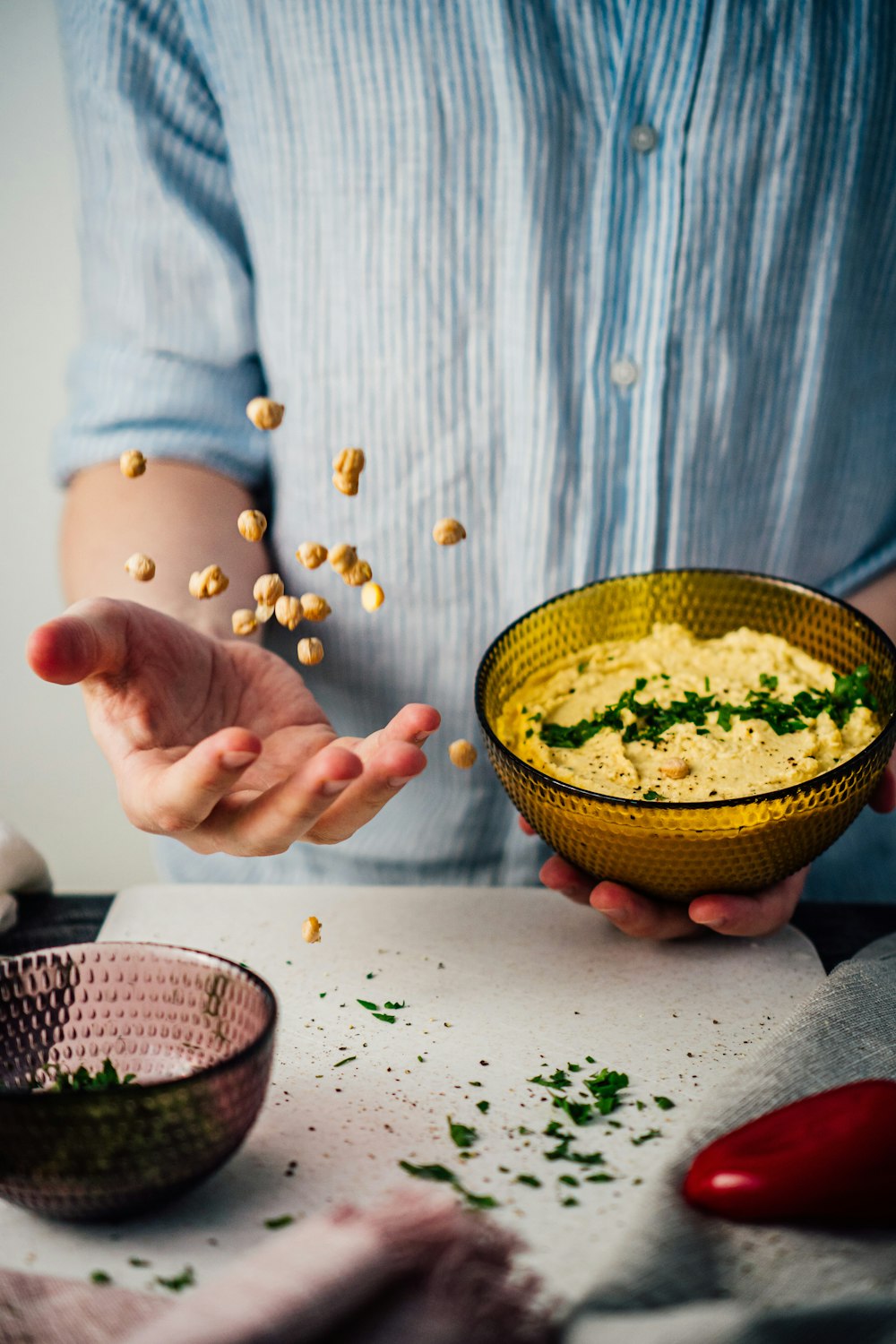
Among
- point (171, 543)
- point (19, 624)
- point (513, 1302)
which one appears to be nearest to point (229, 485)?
point (171, 543)

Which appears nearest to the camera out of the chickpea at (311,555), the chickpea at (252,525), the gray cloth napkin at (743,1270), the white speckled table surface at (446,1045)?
the gray cloth napkin at (743,1270)

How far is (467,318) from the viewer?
1379 mm

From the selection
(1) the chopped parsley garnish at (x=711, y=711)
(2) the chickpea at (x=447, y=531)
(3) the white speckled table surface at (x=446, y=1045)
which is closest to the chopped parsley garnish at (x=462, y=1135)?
(3) the white speckled table surface at (x=446, y=1045)

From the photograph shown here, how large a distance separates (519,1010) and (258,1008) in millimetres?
302

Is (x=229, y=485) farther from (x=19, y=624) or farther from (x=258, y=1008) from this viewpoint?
(x=19, y=624)

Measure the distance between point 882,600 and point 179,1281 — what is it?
1.17 metres

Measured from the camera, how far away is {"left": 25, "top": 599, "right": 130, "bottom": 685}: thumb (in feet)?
2.86

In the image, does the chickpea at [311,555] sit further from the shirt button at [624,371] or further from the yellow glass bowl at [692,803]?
the shirt button at [624,371]

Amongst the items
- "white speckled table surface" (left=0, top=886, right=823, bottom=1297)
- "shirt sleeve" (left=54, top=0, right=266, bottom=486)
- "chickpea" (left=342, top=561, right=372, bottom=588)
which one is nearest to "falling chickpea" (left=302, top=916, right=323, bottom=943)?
"white speckled table surface" (left=0, top=886, right=823, bottom=1297)

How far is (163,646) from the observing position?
1.05 m

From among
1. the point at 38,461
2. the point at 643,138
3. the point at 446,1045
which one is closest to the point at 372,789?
the point at 446,1045

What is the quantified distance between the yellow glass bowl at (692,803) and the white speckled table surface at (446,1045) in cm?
11

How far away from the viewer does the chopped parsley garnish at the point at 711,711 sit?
107 centimetres

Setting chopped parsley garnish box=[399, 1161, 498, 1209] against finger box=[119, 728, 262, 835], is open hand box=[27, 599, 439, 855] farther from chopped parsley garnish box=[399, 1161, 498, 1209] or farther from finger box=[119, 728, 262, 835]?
chopped parsley garnish box=[399, 1161, 498, 1209]
